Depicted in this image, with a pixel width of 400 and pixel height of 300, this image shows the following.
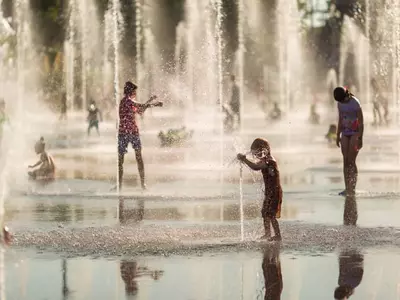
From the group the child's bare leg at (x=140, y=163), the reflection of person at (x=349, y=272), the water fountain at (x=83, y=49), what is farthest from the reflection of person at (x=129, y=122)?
the water fountain at (x=83, y=49)

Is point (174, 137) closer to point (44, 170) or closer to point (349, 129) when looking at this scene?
point (44, 170)

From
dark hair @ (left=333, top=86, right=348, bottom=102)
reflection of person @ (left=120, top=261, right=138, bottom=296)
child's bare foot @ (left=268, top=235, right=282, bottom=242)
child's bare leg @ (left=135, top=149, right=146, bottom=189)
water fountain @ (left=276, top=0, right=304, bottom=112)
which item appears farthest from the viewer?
water fountain @ (left=276, top=0, right=304, bottom=112)

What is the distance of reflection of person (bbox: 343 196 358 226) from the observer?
13.2 meters

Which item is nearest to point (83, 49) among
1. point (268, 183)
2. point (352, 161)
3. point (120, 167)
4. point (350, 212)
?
point (120, 167)

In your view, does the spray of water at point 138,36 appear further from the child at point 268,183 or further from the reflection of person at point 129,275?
the reflection of person at point 129,275

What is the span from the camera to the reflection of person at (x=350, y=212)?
13245 mm

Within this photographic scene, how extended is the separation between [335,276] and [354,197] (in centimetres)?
661

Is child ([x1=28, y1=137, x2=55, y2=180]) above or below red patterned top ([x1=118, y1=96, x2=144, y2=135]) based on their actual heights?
below

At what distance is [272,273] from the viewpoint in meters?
9.67

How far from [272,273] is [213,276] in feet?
1.48

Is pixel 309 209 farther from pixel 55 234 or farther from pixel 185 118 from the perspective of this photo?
pixel 185 118

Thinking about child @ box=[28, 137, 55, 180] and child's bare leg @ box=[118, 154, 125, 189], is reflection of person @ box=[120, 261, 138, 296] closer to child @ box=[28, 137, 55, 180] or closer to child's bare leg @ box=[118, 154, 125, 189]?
child's bare leg @ box=[118, 154, 125, 189]

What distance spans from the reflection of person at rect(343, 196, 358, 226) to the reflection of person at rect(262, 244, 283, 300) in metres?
2.25

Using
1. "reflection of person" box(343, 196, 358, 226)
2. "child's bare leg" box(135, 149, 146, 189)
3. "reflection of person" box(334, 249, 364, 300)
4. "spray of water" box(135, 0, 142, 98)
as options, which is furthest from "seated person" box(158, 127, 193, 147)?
"spray of water" box(135, 0, 142, 98)
